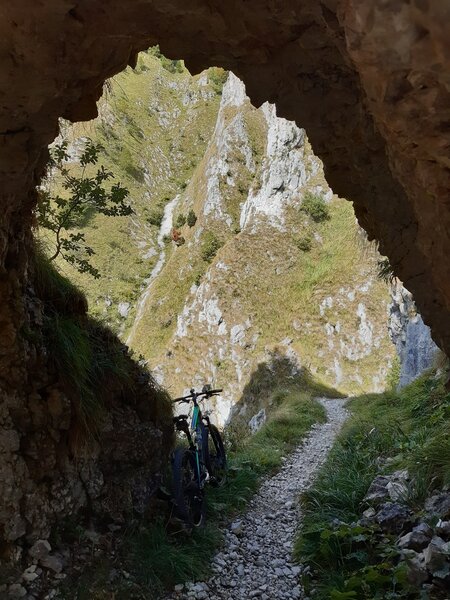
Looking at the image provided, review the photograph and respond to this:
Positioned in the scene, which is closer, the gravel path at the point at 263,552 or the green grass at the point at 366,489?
the green grass at the point at 366,489

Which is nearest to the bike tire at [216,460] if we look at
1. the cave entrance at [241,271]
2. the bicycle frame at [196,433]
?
the bicycle frame at [196,433]

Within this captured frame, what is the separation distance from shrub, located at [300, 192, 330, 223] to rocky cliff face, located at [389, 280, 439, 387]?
55.7 feet

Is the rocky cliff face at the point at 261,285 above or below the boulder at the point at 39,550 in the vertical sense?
above

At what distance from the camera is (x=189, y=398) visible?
6781 mm

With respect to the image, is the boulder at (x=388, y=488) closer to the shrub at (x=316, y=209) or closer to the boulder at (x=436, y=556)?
the boulder at (x=436, y=556)

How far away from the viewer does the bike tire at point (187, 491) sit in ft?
16.3

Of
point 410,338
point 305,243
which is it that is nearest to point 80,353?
point 410,338

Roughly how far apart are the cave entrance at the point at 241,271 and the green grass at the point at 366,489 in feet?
28.6

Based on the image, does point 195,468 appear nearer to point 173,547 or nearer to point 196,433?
point 196,433

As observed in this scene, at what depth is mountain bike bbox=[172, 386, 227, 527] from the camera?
502 cm

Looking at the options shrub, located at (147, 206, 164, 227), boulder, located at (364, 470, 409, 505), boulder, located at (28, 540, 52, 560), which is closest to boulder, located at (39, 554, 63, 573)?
boulder, located at (28, 540, 52, 560)

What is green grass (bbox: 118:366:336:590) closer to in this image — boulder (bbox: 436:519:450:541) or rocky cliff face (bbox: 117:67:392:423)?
boulder (bbox: 436:519:450:541)

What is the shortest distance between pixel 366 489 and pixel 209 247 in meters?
29.6

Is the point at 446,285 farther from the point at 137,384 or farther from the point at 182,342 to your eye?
the point at 182,342
